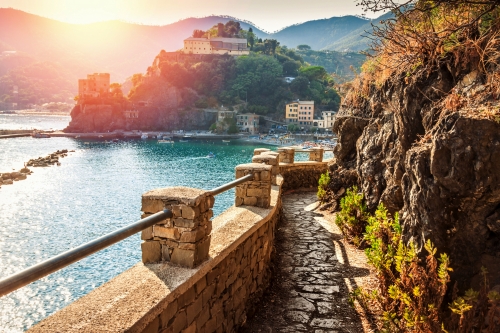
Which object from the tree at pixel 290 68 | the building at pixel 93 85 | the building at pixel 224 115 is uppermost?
the tree at pixel 290 68

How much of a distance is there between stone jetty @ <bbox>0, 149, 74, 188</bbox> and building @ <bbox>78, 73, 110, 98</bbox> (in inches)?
1663

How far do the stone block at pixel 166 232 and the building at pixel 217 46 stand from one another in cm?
12387

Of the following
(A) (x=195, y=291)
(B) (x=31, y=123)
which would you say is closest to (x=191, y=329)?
(A) (x=195, y=291)

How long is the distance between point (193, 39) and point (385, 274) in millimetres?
124427

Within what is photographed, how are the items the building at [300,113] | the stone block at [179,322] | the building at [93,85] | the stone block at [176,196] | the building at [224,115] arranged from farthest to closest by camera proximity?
the building at [93,85], the building at [300,113], the building at [224,115], the stone block at [176,196], the stone block at [179,322]

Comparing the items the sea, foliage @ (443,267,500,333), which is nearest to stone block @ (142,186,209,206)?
foliage @ (443,267,500,333)

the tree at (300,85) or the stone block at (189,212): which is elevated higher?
the tree at (300,85)

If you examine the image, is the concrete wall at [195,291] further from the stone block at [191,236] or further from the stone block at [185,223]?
the stone block at [185,223]

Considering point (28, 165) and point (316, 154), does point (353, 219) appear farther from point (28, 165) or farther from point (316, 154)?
point (28, 165)

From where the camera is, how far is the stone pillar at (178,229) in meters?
3.62

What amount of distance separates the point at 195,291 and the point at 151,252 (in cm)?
55

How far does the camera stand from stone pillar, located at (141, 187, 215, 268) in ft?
11.9

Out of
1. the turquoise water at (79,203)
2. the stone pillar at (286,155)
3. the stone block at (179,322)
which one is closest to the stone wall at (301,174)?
the stone pillar at (286,155)

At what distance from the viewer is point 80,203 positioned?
36188mm
